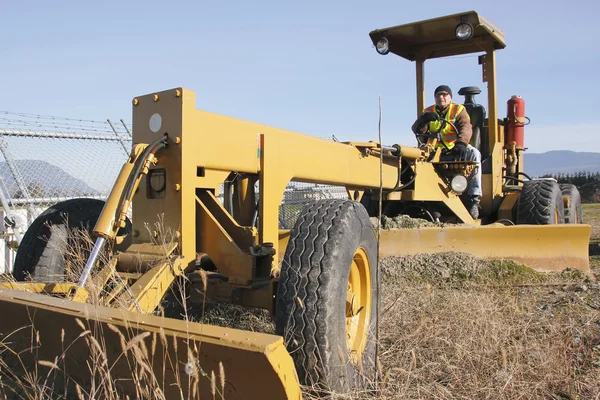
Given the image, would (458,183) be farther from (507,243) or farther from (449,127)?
(507,243)

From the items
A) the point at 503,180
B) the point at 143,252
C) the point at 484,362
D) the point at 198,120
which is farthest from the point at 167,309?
the point at 503,180

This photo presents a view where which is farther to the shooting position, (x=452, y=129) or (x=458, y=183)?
(x=452, y=129)

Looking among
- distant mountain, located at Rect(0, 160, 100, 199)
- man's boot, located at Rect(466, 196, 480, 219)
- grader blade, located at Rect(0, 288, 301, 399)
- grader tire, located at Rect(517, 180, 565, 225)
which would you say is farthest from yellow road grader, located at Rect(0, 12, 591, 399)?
distant mountain, located at Rect(0, 160, 100, 199)

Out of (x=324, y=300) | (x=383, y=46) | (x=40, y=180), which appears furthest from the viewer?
(x=40, y=180)

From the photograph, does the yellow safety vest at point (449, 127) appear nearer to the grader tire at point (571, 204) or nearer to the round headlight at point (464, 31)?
the round headlight at point (464, 31)

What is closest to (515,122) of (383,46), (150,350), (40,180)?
(383,46)

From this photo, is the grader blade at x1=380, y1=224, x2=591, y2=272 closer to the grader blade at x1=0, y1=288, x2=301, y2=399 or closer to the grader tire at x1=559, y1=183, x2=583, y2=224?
the grader tire at x1=559, y1=183, x2=583, y2=224

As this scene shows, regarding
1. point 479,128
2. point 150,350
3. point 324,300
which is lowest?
point 150,350

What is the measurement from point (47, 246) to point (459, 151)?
4288 mm

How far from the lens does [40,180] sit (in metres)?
7.09

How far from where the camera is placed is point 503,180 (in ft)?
23.9

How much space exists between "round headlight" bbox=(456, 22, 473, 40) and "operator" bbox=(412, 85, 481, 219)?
0.58 metres

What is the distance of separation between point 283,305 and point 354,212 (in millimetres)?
764

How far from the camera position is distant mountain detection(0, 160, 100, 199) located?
6.86 metres
